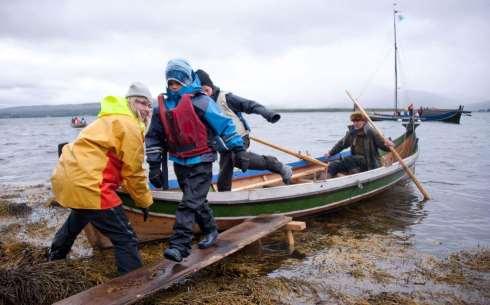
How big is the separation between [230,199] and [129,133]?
268 cm

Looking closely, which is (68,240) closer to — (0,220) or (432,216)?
(0,220)

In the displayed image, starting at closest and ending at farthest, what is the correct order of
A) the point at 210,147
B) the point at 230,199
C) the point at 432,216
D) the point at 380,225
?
the point at 210,147 < the point at 230,199 < the point at 380,225 < the point at 432,216

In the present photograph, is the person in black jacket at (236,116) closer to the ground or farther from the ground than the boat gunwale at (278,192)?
farther from the ground

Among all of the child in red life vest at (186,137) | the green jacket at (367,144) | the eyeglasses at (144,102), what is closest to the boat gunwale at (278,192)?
the green jacket at (367,144)

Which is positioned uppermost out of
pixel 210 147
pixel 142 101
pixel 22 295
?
pixel 142 101

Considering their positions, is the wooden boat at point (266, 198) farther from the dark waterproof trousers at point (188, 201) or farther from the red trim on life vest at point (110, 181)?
the red trim on life vest at point (110, 181)

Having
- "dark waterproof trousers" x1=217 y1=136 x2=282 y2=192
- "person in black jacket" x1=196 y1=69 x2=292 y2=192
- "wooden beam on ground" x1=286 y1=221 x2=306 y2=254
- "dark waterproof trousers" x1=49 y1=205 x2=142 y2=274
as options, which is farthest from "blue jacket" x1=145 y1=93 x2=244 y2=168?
"wooden beam on ground" x1=286 y1=221 x2=306 y2=254

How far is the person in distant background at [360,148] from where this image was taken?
8.94 m

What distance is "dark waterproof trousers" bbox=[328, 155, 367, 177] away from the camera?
908 cm

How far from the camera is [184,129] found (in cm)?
422

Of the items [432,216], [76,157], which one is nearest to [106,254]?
[76,157]

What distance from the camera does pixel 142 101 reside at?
4.14 m

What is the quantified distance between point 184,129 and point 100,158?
87 cm

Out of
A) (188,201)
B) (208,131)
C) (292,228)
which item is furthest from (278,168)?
(188,201)
